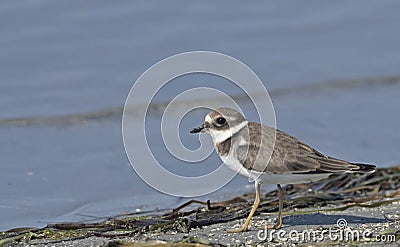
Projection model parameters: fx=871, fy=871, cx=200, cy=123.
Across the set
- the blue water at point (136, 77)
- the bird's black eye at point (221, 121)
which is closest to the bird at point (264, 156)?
the bird's black eye at point (221, 121)

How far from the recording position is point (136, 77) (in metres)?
12.1

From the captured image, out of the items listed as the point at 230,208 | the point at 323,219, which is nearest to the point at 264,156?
the point at 323,219

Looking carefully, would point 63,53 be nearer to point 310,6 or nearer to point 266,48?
point 266,48

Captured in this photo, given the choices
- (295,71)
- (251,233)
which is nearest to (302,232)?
(251,233)

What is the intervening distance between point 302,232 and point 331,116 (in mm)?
5130

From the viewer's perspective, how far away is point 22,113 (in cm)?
1066

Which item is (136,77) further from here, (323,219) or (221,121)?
(323,219)

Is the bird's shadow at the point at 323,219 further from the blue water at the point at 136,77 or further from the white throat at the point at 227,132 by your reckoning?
the blue water at the point at 136,77

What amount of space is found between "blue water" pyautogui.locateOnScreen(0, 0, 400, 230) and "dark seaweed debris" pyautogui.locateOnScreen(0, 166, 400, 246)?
598 mm

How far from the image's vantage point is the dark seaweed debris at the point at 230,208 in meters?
6.33

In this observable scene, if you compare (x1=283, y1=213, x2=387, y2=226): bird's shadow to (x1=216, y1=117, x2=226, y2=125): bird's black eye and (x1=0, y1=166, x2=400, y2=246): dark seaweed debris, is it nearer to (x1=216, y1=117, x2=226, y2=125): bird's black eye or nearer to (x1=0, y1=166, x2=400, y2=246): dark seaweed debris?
(x1=0, y1=166, x2=400, y2=246): dark seaweed debris

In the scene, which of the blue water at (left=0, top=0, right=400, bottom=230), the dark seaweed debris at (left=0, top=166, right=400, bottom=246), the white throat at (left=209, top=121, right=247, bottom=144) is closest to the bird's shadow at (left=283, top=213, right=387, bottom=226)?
the dark seaweed debris at (left=0, top=166, right=400, bottom=246)

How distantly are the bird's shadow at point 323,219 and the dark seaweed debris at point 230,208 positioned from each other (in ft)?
0.43

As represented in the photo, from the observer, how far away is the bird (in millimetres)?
6211
